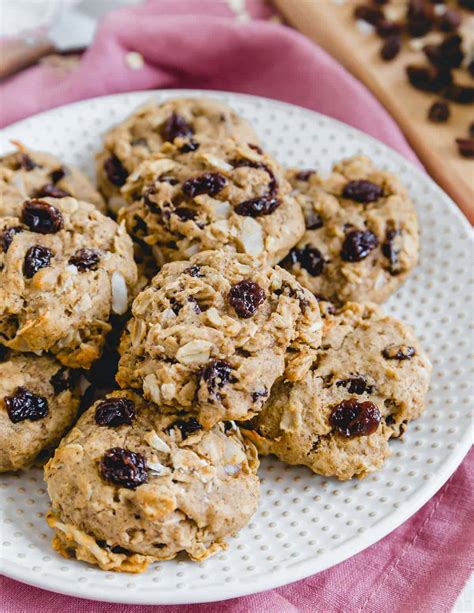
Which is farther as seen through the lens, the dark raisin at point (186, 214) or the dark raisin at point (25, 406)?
the dark raisin at point (186, 214)

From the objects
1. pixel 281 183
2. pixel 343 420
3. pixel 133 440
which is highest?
pixel 281 183

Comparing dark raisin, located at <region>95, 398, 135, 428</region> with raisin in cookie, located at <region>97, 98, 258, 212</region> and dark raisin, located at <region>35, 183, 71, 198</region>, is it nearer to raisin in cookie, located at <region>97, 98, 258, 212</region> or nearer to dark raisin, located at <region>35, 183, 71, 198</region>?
dark raisin, located at <region>35, 183, 71, 198</region>

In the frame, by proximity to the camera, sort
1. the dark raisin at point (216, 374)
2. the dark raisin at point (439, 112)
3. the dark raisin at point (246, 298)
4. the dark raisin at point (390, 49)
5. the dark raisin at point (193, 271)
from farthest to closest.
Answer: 1. the dark raisin at point (390, 49)
2. the dark raisin at point (439, 112)
3. the dark raisin at point (193, 271)
4. the dark raisin at point (246, 298)
5. the dark raisin at point (216, 374)

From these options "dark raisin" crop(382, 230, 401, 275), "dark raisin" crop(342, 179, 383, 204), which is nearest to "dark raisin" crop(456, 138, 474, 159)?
"dark raisin" crop(342, 179, 383, 204)

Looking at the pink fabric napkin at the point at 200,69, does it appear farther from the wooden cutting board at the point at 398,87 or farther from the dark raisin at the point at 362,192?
the dark raisin at the point at 362,192

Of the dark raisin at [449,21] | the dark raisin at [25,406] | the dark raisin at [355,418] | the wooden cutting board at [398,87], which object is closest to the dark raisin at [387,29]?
the wooden cutting board at [398,87]

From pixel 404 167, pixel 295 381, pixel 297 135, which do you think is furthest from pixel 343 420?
pixel 297 135

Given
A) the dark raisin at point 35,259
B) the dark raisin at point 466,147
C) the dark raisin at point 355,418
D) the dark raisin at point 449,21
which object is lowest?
the dark raisin at point 35,259

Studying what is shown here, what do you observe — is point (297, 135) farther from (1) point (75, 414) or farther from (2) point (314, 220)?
(1) point (75, 414)
